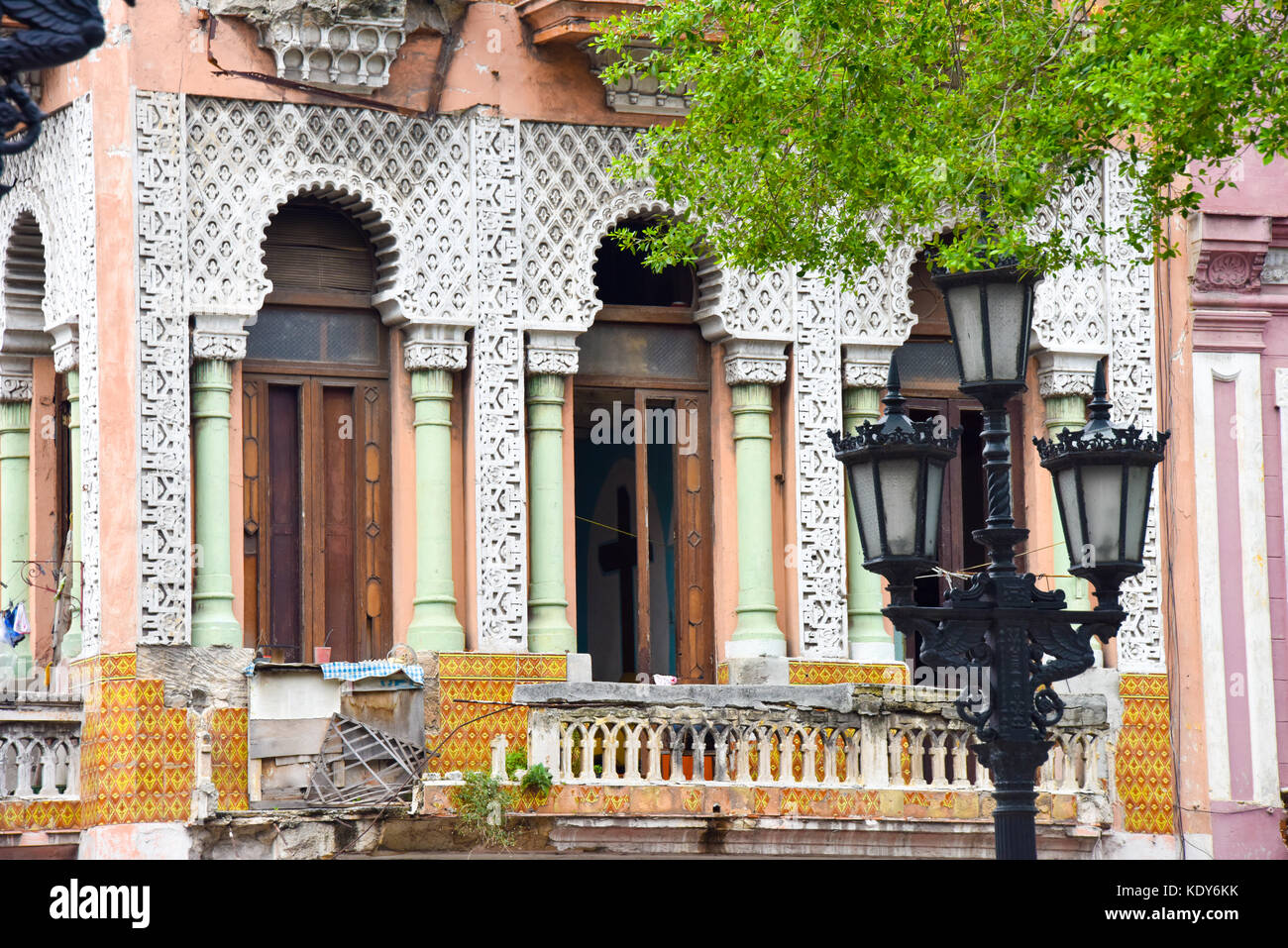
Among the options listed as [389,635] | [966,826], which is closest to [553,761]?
[389,635]

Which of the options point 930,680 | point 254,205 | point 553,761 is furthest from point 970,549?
point 254,205

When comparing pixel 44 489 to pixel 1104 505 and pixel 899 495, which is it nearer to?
pixel 899 495

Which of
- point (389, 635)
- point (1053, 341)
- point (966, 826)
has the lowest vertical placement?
point (966, 826)

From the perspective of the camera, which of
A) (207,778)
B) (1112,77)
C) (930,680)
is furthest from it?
(930,680)

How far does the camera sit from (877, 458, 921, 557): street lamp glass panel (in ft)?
→ 34.2

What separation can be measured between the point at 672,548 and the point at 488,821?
12.7 feet

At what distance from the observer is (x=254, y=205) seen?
672 inches

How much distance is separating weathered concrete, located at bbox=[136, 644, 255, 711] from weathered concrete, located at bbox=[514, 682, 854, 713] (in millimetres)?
1932

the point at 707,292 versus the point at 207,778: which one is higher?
the point at 707,292

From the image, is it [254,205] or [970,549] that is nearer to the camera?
[254,205]

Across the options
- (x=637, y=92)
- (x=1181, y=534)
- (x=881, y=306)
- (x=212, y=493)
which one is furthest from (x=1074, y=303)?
(x=212, y=493)

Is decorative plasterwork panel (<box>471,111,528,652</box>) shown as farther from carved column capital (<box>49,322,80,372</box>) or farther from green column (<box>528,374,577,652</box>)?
carved column capital (<box>49,322,80,372</box>)

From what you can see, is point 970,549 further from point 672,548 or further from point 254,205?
point 254,205

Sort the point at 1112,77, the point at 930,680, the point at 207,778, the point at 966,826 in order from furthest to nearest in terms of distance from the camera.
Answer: the point at 930,680
the point at 966,826
the point at 207,778
the point at 1112,77
